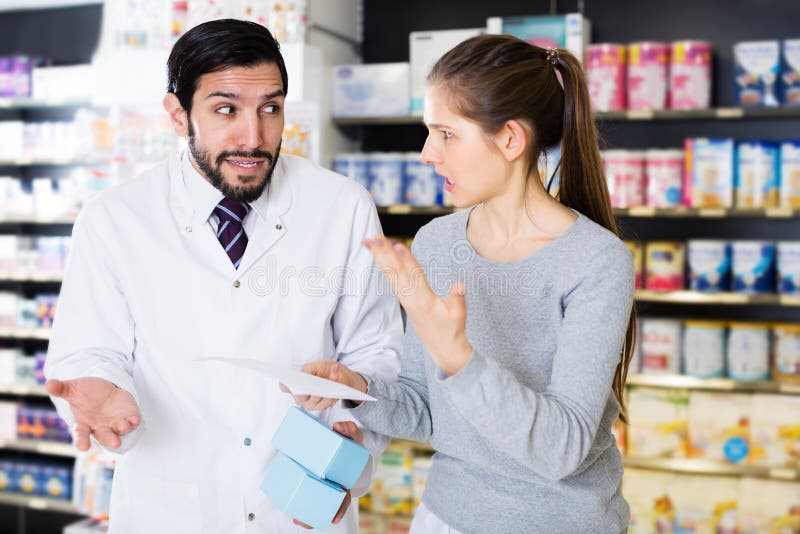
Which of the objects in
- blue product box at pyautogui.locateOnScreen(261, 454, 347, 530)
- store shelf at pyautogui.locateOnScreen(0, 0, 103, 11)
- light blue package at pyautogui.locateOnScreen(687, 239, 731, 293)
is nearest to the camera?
blue product box at pyautogui.locateOnScreen(261, 454, 347, 530)

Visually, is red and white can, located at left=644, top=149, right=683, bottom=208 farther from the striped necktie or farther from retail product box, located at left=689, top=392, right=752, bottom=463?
the striped necktie

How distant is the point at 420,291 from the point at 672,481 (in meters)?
3.13

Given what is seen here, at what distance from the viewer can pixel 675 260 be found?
12.7ft

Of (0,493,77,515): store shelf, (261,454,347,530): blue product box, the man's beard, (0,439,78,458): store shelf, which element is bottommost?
(0,493,77,515): store shelf

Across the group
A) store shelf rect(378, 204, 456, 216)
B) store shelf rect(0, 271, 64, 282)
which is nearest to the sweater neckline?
store shelf rect(378, 204, 456, 216)

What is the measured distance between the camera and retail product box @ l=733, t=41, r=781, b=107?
12.2 feet

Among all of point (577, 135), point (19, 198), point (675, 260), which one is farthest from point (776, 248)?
point (19, 198)

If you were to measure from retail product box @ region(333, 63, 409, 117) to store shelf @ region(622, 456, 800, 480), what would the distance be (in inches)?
78.4

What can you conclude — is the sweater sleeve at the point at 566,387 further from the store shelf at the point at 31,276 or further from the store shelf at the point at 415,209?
the store shelf at the point at 31,276

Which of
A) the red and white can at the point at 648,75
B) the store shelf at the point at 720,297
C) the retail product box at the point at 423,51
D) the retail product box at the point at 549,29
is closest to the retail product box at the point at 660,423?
the store shelf at the point at 720,297

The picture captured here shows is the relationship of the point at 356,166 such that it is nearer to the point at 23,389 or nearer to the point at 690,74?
the point at 690,74

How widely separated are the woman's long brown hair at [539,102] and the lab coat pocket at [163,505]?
97 cm

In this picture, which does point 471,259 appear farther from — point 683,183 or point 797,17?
point 797,17

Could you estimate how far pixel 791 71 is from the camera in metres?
3.73
